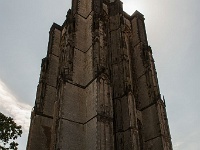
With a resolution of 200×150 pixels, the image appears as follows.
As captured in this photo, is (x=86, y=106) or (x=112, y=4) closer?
(x=86, y=106)

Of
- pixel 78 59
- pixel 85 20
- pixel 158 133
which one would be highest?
pixel 85 20

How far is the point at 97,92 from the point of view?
11.9m

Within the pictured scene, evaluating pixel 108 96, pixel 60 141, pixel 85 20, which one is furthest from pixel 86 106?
pixel 85 20

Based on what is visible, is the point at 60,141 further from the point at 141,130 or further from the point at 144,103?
the point at 144,103

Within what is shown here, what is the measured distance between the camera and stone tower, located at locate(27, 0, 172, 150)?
11.4 m

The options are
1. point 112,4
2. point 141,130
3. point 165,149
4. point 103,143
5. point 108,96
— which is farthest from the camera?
point 112,4

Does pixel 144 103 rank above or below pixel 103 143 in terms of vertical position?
above

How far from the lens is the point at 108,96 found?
12148mm

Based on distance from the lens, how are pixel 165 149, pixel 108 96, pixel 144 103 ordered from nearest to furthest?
1. pixel 108 96
2. pixel 165 149
3. pixel 144 103

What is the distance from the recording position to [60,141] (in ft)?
35.0

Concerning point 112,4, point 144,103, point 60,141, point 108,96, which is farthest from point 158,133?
point 112,4

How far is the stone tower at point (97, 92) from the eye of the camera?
37.4 ft

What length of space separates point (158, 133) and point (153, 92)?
124 inches

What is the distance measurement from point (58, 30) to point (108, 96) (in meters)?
12.3
